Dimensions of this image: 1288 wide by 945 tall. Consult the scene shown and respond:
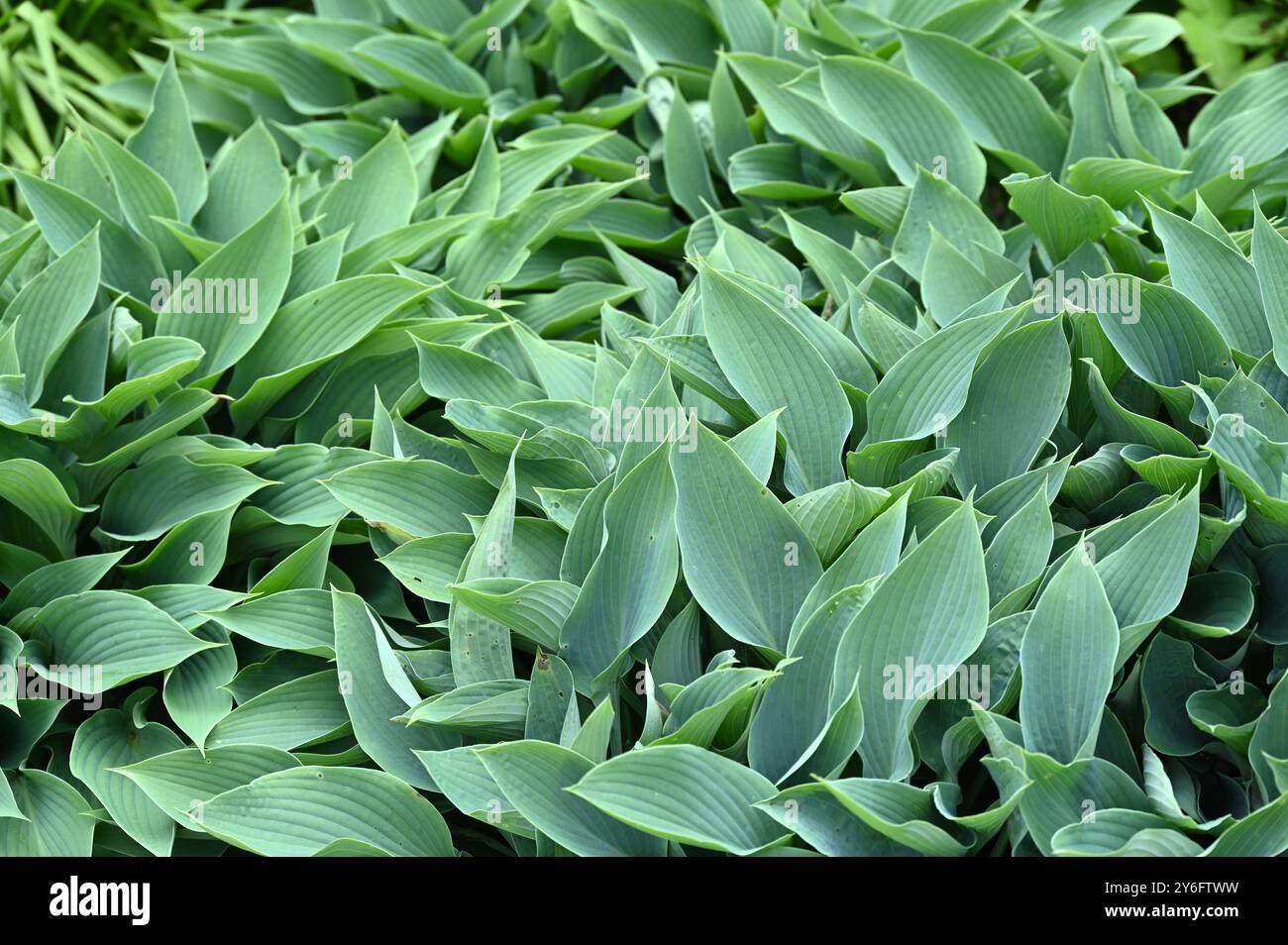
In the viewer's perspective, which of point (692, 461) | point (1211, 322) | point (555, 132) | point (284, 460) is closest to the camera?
→ point (692, 461)

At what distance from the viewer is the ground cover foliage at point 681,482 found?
1695 mm

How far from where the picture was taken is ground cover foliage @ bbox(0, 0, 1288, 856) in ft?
5.56

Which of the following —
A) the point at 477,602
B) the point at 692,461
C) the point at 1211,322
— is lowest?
the point at 477,602

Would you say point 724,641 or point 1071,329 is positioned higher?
point 1071,329

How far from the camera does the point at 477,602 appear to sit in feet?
6.15

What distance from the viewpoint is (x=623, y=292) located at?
2.80 m

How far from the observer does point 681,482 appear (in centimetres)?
185

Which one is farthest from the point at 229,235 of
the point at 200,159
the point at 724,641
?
the point at 724,641
